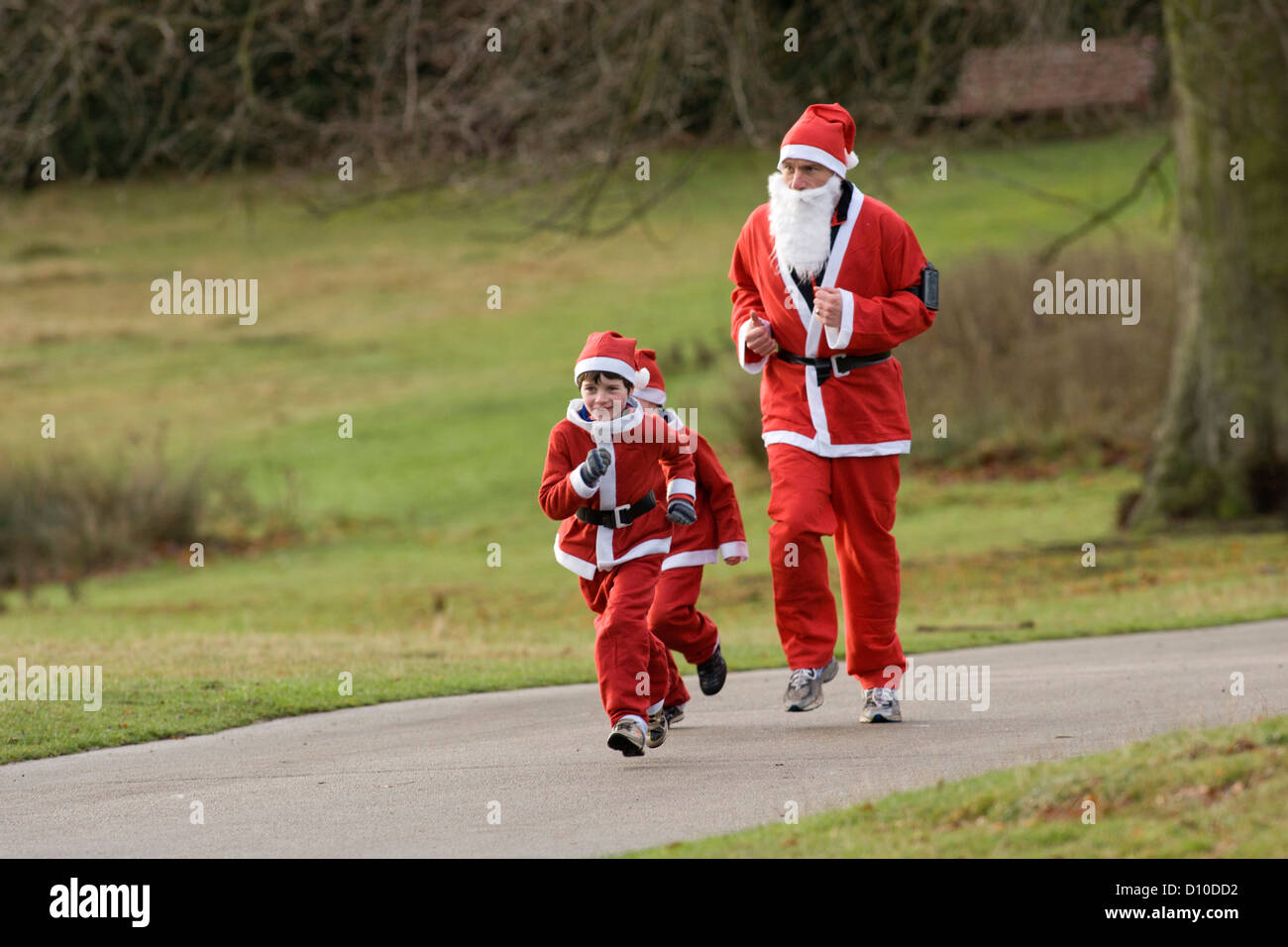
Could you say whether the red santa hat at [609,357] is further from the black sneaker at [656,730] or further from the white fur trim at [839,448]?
the black sneaker at [656,730]

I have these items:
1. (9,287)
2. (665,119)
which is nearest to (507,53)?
(665,119)

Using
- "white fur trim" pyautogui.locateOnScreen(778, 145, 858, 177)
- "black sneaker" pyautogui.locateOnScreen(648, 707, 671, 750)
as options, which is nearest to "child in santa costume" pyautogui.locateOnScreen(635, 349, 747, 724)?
"black sneaker" pyautogui.locateOnScreen(648, 707, 671, 750)

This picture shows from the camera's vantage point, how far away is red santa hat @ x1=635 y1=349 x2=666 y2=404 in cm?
746

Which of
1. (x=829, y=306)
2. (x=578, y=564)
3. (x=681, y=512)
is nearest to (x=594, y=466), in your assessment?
(x=681, y=512)

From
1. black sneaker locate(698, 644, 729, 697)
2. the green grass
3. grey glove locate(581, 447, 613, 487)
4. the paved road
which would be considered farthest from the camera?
black sneaker locate(698, 644, 729, 697)

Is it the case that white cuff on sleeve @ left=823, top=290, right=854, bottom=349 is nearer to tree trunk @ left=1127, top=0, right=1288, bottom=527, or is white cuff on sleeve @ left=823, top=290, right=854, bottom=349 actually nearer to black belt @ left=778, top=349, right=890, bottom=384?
black belt @ left=778, top=349, right=890, bottom=384

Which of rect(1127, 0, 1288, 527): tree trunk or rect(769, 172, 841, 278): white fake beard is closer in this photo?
rect(769, 172, 841, 278): white fake beard

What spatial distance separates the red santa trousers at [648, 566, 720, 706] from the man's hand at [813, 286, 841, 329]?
1.15 m

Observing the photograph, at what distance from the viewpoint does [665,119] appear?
15.8 meters

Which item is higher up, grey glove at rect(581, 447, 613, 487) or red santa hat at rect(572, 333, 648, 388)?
red santa hat at rect(572, 333, 648, 388)

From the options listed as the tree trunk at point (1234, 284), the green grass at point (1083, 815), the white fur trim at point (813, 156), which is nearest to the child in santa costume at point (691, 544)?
the white fur trim at point (813, 156)

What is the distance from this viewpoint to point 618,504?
23.1 feet

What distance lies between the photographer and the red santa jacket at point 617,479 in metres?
7.00

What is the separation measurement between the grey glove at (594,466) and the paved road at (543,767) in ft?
3.56
